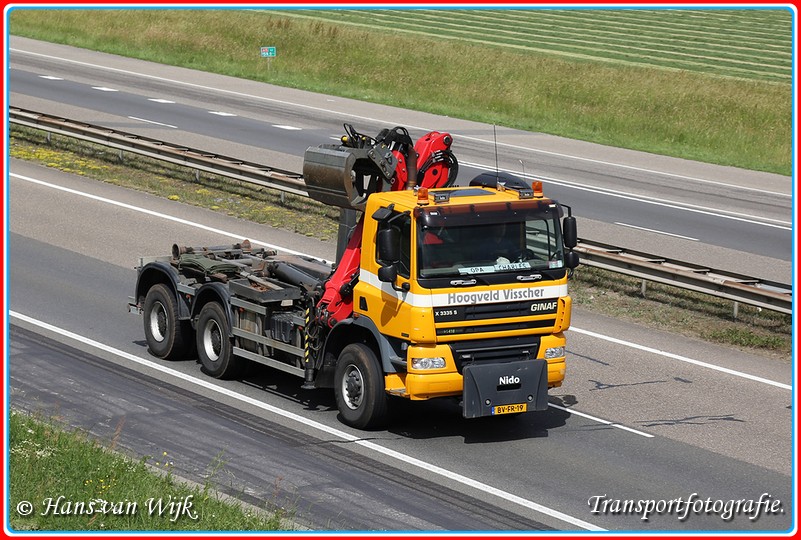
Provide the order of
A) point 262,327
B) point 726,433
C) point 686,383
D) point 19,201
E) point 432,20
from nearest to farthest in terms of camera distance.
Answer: point 726,433, point 262,327, point 686,383, point 19,201, point 432,20

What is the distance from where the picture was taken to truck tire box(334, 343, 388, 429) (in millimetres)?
14008

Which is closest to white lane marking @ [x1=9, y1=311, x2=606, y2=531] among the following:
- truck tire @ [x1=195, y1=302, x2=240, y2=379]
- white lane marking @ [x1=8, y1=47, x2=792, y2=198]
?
truck tire @ [x1=195, y1=302, x2=240, y2=379]

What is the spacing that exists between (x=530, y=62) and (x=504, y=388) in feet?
117

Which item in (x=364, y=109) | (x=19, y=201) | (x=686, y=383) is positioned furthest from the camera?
(x=364, y=109)

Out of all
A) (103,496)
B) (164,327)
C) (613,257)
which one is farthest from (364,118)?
(103,496)

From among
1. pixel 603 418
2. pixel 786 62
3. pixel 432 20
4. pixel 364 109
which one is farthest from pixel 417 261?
pixel 432 20

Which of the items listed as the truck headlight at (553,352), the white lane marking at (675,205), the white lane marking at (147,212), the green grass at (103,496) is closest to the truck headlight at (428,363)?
the truck headlight at (553,352)

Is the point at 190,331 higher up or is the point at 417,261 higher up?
the point at 417,261

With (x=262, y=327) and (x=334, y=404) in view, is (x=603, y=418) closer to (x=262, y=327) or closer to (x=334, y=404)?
(x=334, y=404)

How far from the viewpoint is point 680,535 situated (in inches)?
448

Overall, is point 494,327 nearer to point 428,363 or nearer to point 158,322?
point 428,363

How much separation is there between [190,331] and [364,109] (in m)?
25.5

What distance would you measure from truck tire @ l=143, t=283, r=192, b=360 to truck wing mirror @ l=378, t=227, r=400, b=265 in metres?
4.37

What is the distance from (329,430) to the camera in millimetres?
14281
